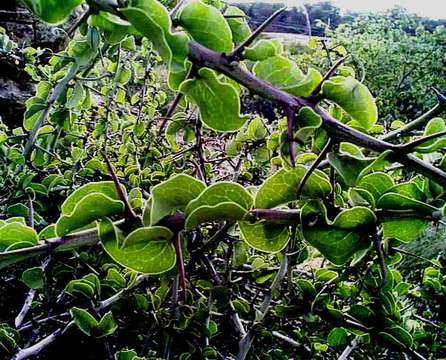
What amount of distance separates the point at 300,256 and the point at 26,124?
0.42m

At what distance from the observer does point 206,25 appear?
0.34m

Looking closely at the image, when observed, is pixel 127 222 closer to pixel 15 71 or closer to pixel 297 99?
pixel 297 99

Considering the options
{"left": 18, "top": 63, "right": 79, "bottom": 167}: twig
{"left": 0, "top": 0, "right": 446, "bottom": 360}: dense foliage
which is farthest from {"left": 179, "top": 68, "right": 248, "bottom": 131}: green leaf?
{"left": 18, "top": 63, "right": 79, "bottom": 167}: twig

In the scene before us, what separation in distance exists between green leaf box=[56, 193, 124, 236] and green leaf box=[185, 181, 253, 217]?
0.05m

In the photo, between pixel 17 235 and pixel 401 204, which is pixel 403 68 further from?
pixel 17 235

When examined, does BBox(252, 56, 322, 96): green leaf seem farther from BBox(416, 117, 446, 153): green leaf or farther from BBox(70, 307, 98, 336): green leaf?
BBox(70, 307, 98, 336): green leaf

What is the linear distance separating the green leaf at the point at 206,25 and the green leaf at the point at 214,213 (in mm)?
110

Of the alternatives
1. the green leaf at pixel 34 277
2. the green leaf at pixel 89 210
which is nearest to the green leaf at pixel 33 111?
the green leaf at pixel 34 277

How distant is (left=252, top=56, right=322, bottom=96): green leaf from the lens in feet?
1.20

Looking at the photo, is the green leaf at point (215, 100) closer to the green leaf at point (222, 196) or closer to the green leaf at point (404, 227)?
the green leaf at point (222, 196)

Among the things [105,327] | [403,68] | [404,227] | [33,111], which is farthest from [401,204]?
[403,68]

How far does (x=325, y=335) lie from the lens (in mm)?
673

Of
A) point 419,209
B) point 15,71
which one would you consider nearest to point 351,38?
point 15,71

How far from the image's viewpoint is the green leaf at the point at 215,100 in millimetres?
335
